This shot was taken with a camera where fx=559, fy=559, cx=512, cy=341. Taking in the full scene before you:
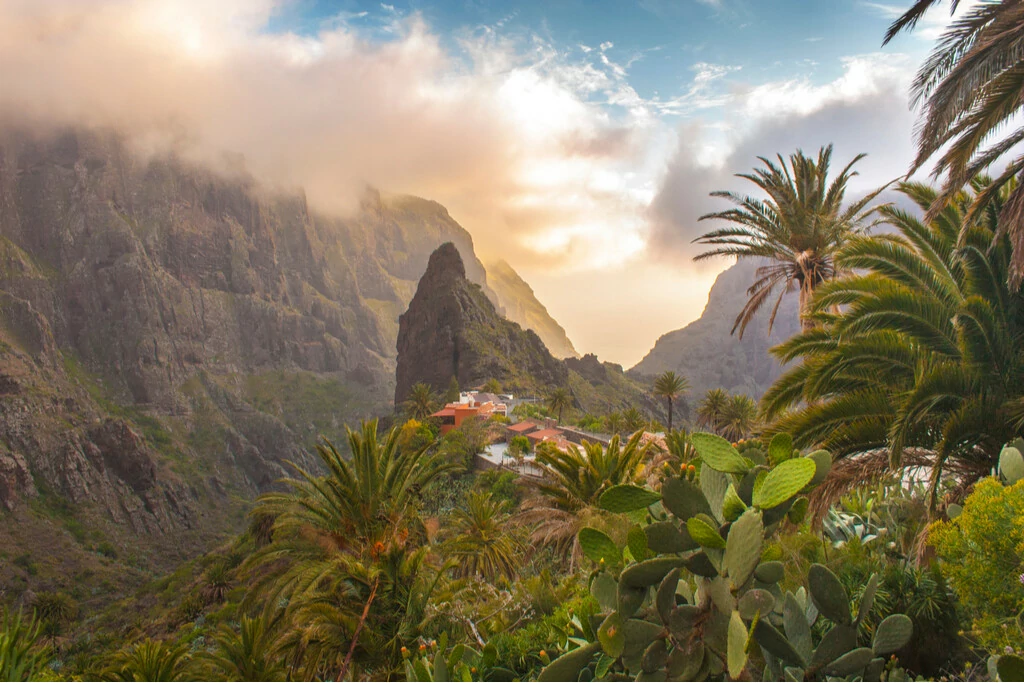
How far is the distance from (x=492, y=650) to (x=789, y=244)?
37.1ft

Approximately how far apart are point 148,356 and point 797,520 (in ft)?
444

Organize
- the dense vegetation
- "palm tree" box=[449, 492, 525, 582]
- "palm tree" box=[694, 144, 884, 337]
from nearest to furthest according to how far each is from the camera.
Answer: the dense vegetation < "palm tree" box=[694, 144, 884, 337] < "palm tree" box=[449, 492, 525, 582]

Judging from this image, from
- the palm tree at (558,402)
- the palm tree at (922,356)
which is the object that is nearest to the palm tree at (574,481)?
the palm tree at (922,356)

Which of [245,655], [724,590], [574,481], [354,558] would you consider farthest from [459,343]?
[724,590]

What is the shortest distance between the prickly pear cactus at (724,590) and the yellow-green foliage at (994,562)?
1.32 m

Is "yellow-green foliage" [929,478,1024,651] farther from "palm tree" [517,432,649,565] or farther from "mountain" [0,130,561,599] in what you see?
"mountain" [0,130,561,599]

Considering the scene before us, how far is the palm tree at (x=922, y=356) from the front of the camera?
630 centimetres

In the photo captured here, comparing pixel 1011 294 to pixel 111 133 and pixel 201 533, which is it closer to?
pixel 201 533

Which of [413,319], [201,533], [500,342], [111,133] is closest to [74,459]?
[201,533]

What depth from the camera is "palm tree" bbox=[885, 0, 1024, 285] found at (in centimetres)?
578

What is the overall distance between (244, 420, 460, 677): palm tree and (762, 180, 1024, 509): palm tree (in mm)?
6390

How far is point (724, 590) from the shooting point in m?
2.16

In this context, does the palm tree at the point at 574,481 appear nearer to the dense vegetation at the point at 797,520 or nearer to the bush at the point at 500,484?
the dense vegetation at the point at 797,520

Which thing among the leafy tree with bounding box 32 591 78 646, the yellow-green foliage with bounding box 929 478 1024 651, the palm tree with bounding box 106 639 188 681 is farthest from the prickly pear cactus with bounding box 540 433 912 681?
the leafy tree with bounding box 32 591 78 646
